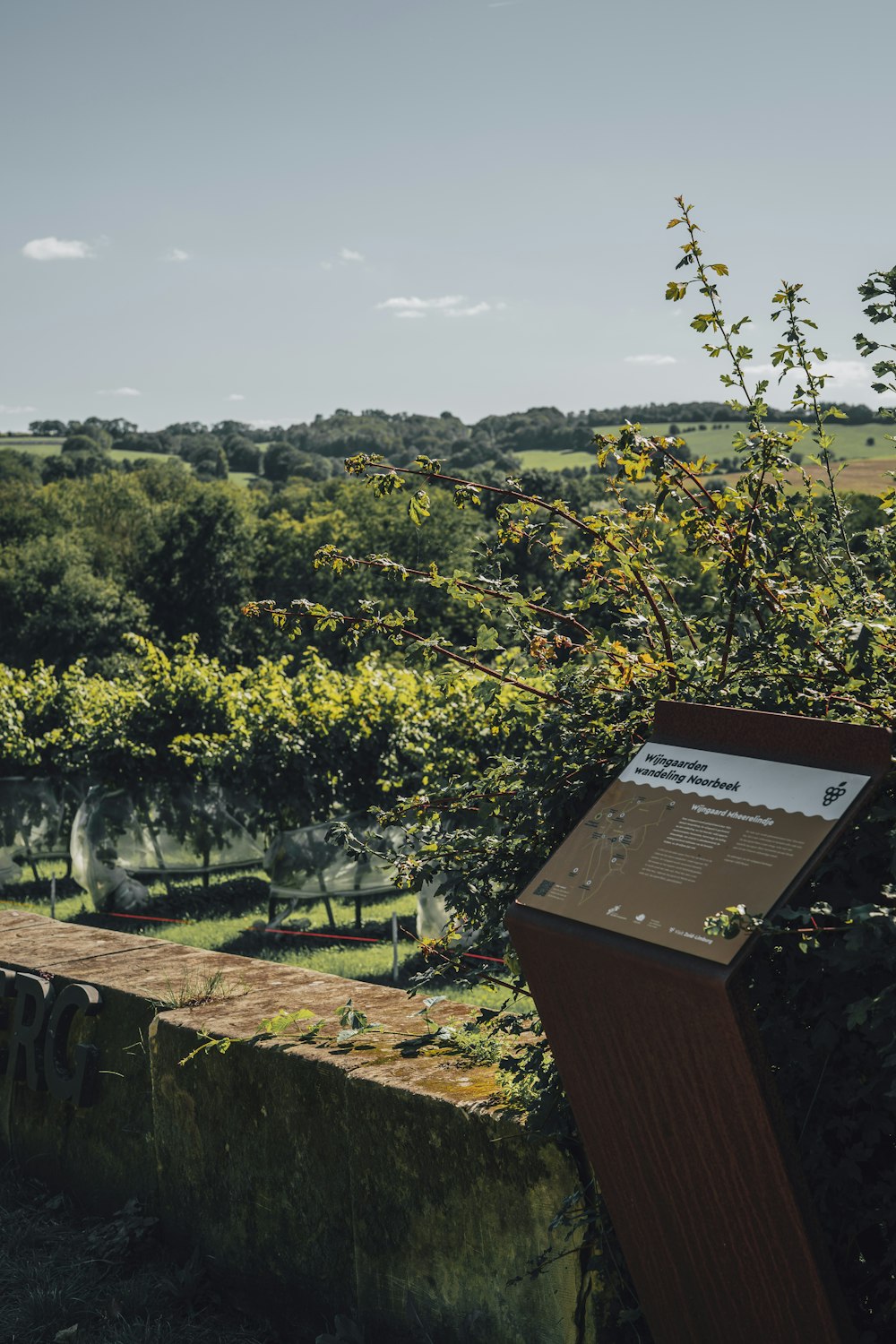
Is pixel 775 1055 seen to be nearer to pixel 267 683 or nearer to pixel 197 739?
pixel 197 739

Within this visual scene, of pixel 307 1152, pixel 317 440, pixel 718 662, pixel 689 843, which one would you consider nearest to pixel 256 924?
pixel 307 1152

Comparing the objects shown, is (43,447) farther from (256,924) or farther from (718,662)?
(718,662)

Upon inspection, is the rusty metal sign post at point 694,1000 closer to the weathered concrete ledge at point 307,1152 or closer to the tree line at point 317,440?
the weathered concrete ledge at point 307,1152

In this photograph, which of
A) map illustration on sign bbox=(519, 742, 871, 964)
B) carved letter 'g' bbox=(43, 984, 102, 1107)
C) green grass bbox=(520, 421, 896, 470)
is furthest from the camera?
green grass bbox=(520, 421, 896, 470)

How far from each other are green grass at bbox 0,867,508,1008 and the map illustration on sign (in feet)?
25.2

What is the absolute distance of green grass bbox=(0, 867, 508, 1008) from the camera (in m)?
12.4

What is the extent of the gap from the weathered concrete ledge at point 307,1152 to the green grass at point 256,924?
558 cm

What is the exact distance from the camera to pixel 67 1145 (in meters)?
4.68

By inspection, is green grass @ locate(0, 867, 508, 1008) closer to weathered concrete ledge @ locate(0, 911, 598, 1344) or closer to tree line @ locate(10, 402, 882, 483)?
weathered concrete ledge @ locate(0, 911, 598, 1344)

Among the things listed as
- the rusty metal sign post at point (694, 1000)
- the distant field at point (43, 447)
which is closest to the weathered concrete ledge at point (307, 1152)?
the rusty metal sign post at point (694, 1000)

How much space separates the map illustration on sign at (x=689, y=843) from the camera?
2232 millimetres

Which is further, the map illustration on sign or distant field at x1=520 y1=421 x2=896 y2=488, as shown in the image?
distant field at x1=520 y1=421 x2=896 y2=488

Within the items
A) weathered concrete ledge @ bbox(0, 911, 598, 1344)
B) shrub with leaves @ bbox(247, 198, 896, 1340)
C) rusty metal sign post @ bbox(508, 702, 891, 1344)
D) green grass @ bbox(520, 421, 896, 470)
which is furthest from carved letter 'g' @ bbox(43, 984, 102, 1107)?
green grass @ bbox(520, 421, 896, 470)

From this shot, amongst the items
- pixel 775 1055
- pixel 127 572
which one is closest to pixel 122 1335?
pixel 775 1055
